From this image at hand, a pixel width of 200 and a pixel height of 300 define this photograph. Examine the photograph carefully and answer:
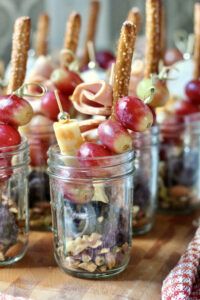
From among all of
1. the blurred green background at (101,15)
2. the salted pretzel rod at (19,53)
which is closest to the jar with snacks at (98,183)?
the salted pretzel rod at (19,53)

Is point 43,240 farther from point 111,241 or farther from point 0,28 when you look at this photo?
point 0,28

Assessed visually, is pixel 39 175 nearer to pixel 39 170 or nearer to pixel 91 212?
pixel 39 170

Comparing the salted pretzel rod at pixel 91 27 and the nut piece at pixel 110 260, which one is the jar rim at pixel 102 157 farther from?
the salted pretzel rod at pixel 91 27

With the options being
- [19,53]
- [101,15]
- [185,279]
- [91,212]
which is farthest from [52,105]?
[101,15]

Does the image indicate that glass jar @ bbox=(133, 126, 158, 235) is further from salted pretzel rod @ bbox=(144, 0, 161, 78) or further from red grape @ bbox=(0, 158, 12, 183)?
red grape @ bbox=(0, 158, 12, 183)

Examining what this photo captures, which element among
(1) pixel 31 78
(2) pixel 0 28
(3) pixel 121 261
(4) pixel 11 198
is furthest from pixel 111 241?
(2) pixel 0 28

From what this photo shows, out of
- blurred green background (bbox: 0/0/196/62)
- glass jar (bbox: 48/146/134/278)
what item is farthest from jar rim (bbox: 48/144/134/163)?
blurred green background (bbox: 0/0/196/62)

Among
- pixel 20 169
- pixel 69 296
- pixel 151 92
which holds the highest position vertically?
pixel 151 92
